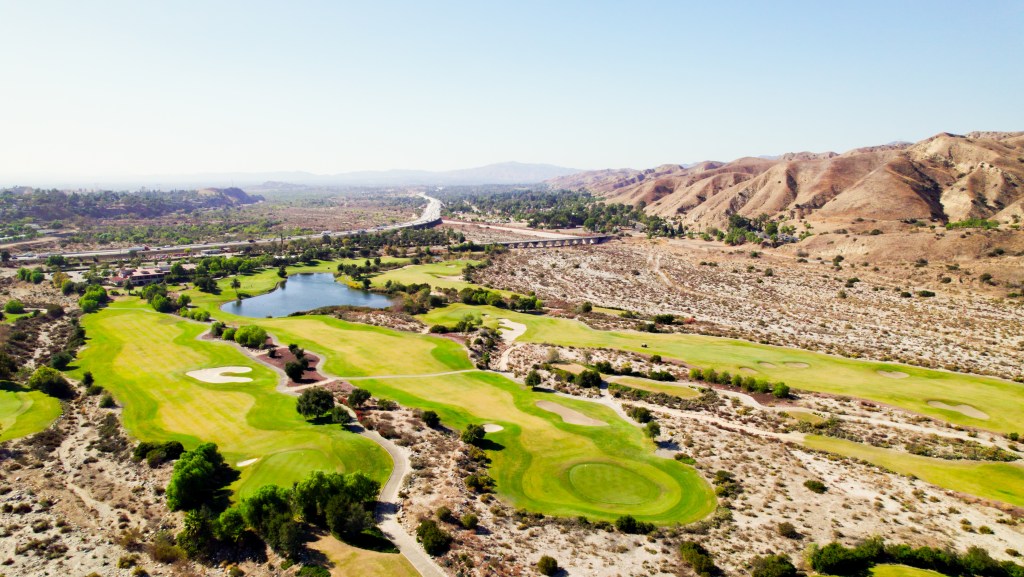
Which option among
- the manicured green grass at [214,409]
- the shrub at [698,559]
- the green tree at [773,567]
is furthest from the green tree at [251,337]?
the green tree at [773,567]

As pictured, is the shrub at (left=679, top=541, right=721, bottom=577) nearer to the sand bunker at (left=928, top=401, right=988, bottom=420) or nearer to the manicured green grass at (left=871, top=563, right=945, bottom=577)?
the manicured green grass at (left=871, top=563, right=945, bottom=577)

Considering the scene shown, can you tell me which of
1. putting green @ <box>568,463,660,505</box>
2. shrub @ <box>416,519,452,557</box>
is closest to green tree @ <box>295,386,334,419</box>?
shrub @ <box>416,519,452,557</box>

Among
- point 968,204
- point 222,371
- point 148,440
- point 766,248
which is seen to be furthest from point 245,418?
point 968,204

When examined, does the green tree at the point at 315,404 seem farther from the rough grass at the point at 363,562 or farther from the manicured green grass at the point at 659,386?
the manicured green grass at the point at 659,386

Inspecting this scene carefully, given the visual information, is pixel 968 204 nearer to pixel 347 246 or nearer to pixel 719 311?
pixel 719 311

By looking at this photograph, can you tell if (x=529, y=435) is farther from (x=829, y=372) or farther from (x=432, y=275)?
(x=432, y=275)

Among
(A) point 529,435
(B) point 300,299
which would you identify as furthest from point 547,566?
(B) point 300,299

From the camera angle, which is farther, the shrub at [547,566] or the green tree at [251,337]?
the green tree at [251,337]
